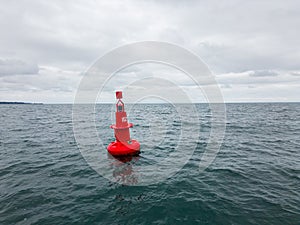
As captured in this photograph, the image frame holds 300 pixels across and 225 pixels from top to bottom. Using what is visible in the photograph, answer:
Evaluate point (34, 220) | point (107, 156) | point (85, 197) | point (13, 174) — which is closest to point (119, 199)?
point (85, 197)

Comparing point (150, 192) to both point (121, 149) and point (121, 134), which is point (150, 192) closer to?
point (121, 149)

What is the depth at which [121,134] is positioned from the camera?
1180cm

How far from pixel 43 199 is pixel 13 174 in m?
4.34

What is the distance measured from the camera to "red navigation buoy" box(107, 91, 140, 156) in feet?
37.4

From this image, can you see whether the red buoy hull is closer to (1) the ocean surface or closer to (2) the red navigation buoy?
(2) the red navigation buoy

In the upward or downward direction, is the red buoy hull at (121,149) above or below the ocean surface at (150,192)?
above

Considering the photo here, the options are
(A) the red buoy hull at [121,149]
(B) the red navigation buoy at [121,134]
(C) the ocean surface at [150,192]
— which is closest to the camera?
(C) the ocean surface at [150,192]

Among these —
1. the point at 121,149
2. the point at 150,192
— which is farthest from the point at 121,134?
the point at 150,192

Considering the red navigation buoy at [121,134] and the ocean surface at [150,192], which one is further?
the red navigation buoy at [121,134]

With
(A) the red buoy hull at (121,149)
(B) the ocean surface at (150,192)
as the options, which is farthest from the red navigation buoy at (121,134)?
(B) the ocean surface at (150,192)

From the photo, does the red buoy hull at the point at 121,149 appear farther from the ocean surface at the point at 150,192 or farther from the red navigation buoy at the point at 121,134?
the ocean surface at the point at 150,192

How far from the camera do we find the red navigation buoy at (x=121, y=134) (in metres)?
11.4

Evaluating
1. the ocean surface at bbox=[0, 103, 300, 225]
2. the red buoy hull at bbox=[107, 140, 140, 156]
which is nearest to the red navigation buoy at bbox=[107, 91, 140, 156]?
the red buoy hull at bbox=[107, 140, 140, 156]

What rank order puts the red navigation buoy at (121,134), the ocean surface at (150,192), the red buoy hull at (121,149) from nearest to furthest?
the ocean surface at (150,192) → the red navigation buoy at (121,134) → the red buoy hull at (121,149)
